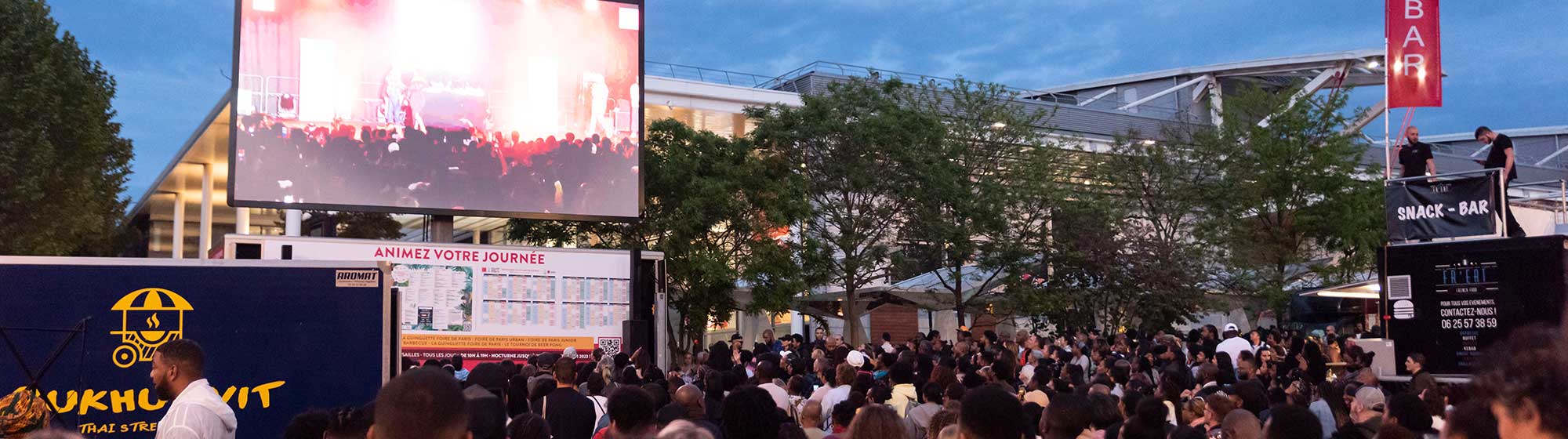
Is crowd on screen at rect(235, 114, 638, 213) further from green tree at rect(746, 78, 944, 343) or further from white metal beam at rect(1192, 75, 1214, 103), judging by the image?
white metal beam at rect(1192, 75, 1214, 103)

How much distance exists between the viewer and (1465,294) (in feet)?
44.7

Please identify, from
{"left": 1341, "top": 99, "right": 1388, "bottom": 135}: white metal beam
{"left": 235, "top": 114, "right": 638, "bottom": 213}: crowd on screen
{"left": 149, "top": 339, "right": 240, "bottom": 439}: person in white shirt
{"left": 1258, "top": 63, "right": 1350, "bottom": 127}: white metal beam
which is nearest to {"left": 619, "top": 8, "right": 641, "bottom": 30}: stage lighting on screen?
{"left": 235, "top": 114, "right": 638, "bottom": 213}: crowd on screen

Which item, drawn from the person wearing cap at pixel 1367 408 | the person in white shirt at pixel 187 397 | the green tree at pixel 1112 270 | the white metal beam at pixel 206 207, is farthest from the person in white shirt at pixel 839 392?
the white metal beam at pixel 206 207

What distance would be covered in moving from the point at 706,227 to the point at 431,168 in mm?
5377

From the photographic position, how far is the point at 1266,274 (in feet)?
100

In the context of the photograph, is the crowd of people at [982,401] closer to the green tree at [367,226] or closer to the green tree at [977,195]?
the green tree at [977,195]

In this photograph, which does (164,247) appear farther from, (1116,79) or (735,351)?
(735,351)

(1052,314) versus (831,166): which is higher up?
(831,166)

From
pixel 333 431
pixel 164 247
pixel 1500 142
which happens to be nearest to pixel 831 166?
pixel 1500 142

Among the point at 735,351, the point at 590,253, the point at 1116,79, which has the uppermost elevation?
the point at 1116,79

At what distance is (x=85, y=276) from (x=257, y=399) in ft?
4.39

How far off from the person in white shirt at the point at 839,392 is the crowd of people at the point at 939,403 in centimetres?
2

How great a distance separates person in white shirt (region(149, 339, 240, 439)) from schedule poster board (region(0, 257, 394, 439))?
2386 mm

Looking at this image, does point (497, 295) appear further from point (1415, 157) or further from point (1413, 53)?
point (1413, 53)
